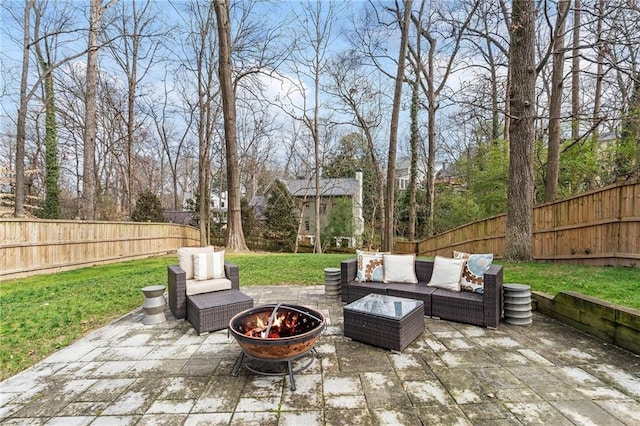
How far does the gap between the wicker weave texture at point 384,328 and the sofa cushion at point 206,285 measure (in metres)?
1.76

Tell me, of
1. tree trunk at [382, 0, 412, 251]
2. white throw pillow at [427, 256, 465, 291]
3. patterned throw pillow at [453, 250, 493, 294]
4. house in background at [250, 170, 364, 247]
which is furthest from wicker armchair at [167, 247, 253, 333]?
house in background at [250, 170, 364, 247]

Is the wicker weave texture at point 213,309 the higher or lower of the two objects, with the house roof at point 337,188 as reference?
lower

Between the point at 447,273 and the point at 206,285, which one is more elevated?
the point at 447,273

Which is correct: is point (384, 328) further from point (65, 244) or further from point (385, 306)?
point (65, 244)

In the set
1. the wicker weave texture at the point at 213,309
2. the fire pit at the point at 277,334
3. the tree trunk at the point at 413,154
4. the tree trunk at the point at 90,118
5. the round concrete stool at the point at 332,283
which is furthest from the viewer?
the tree trunk at the point at 413,154

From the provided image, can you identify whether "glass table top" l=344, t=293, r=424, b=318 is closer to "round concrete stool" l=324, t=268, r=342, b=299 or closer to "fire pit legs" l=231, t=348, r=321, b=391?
"fire pit legs" l=231, t=348, r=321, b=391

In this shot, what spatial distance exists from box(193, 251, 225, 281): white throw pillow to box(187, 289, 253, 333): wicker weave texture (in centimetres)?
32

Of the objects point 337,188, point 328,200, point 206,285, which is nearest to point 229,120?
point 206,285

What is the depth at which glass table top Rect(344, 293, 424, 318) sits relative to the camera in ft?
10.5

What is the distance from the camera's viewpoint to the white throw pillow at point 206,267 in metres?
4.23

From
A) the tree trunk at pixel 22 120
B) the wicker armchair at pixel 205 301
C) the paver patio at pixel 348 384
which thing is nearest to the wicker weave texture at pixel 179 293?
the wicker armchair at pixel 205 301

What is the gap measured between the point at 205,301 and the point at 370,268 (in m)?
2.24

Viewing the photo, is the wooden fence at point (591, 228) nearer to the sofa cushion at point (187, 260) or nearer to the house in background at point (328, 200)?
the sofa cushion at point (187, 260)

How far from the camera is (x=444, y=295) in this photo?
12.7 ft
